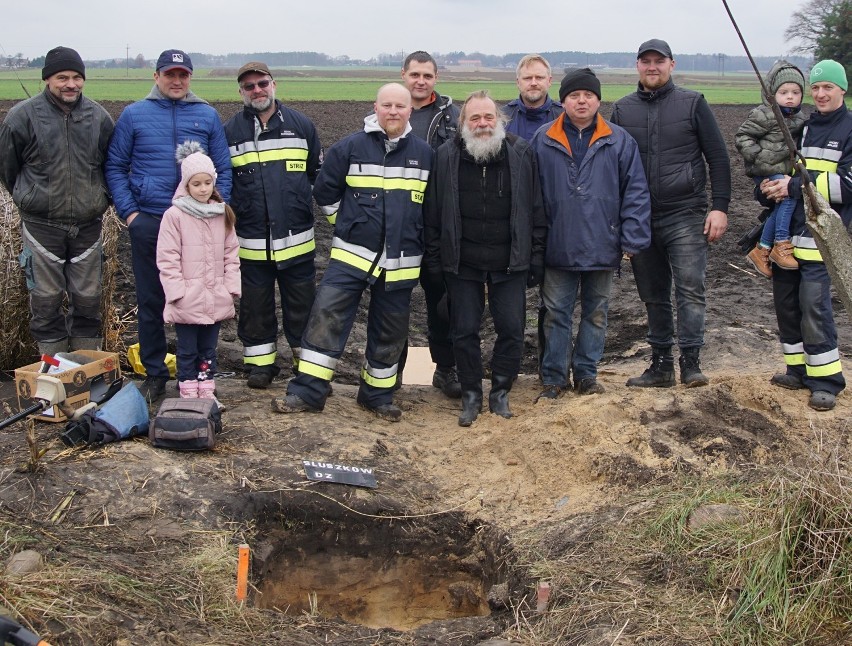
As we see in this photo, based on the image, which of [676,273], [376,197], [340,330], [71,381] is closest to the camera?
[71,381]

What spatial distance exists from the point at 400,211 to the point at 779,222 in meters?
2.73

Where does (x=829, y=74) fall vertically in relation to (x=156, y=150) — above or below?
above

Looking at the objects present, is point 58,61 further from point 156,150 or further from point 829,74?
point 829,74

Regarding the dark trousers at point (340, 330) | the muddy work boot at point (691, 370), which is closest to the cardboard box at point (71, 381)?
the dark trousers at point (340, 330)

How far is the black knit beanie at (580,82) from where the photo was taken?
21.5 feet

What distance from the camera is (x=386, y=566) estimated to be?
19.0 feet

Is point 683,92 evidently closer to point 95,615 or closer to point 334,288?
point 334,288

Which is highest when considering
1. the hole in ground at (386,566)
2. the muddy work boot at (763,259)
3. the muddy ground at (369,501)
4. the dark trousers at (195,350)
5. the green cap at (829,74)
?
the green cap at (829,74)

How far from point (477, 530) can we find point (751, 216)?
10.2 meters

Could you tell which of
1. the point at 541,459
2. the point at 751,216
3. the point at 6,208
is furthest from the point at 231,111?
the point at 541,459

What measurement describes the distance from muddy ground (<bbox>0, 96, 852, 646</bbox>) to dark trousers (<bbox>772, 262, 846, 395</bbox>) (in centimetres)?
21

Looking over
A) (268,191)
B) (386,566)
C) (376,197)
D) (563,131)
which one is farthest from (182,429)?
(563,131)

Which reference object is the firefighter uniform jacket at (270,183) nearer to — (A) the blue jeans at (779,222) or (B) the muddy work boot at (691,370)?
(B) the muddy work boot at (691,370)

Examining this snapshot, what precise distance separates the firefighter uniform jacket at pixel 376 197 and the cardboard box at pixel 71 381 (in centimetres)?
177
